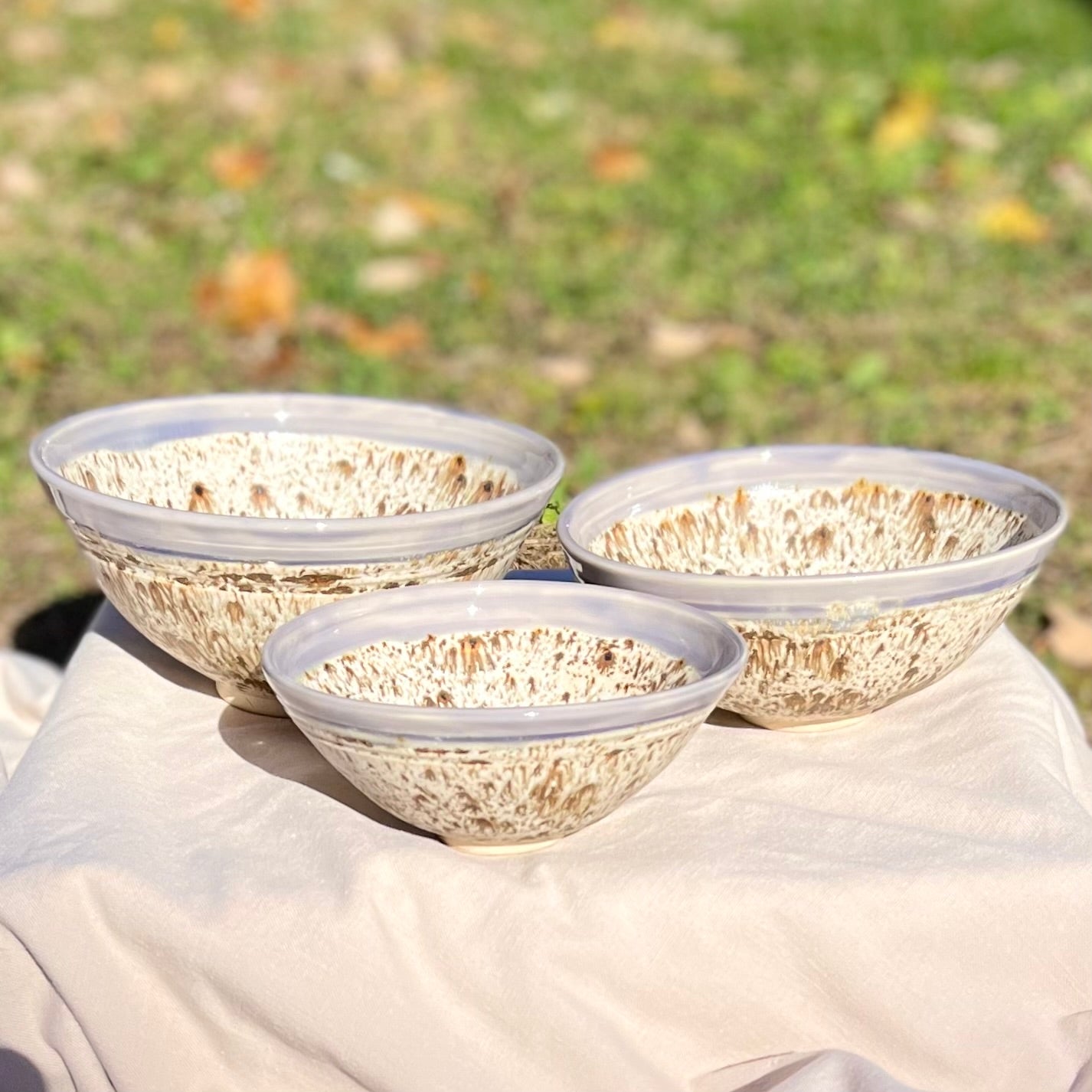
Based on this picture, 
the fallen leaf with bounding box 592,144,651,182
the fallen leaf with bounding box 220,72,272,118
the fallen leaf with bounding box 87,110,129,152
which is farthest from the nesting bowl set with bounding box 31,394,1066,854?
the fallen leaf with bounding box 220,72,272,118

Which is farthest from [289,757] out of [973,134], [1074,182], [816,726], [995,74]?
[995,74]

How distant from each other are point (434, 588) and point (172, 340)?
2.60m

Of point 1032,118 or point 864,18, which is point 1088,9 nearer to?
point 864,18

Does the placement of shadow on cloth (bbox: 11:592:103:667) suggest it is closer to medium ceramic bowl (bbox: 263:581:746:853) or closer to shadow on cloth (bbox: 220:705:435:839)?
shadow on cloth (bbox: 220:705:435:839)

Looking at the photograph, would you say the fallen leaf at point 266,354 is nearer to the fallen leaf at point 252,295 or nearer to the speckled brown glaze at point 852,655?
the fallen leaf at point 252,295

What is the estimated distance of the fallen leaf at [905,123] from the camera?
443 centimetres

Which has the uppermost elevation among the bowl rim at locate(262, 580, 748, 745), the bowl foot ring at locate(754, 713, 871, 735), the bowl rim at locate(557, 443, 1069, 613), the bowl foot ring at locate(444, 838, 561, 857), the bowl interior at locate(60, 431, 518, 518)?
the bowl rim at locate(557, 443, 1069, 613)

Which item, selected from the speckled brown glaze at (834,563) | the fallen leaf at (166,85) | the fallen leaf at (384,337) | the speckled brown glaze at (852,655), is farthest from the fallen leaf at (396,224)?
the speckled brown glaze at (852,655)

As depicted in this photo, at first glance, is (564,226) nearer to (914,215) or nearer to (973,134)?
(914,215)

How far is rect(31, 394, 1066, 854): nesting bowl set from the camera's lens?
3.78ft

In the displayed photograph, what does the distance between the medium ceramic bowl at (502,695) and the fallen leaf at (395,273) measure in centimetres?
270

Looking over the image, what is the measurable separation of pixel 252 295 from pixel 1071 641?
2150 millimetres

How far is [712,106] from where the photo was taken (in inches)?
185

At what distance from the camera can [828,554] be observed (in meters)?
1.56
